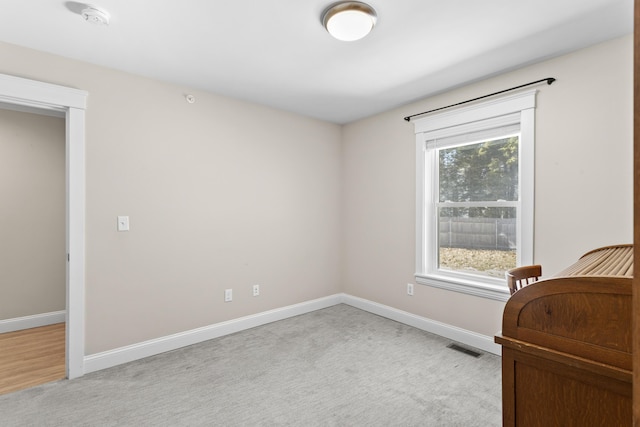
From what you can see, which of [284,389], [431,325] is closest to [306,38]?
[284,389]

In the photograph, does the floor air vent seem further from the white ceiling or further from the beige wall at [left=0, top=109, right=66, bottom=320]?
the beige wall at [left=0, top=109, right=66, bottom=320]

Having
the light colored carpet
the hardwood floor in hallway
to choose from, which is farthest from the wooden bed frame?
the hardwood floor in hallway

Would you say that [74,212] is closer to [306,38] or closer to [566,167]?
[306,38]

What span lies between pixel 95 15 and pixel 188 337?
2.66 metres

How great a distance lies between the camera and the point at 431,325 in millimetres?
3238

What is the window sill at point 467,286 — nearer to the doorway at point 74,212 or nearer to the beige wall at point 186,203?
the beige wall at point 186,203

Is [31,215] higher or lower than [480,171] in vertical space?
lower

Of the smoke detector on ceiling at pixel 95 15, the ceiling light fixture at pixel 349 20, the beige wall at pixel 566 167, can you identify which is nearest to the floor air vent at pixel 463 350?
the beige wall at pixel 566 167

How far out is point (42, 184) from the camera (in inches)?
140

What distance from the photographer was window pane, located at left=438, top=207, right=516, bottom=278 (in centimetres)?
282

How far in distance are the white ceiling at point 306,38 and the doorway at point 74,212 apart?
0.38 meters

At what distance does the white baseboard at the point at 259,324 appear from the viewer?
8.45 ft

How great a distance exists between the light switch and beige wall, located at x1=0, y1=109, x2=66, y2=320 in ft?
5.60

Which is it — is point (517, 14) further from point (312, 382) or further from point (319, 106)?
point (312, 382)
